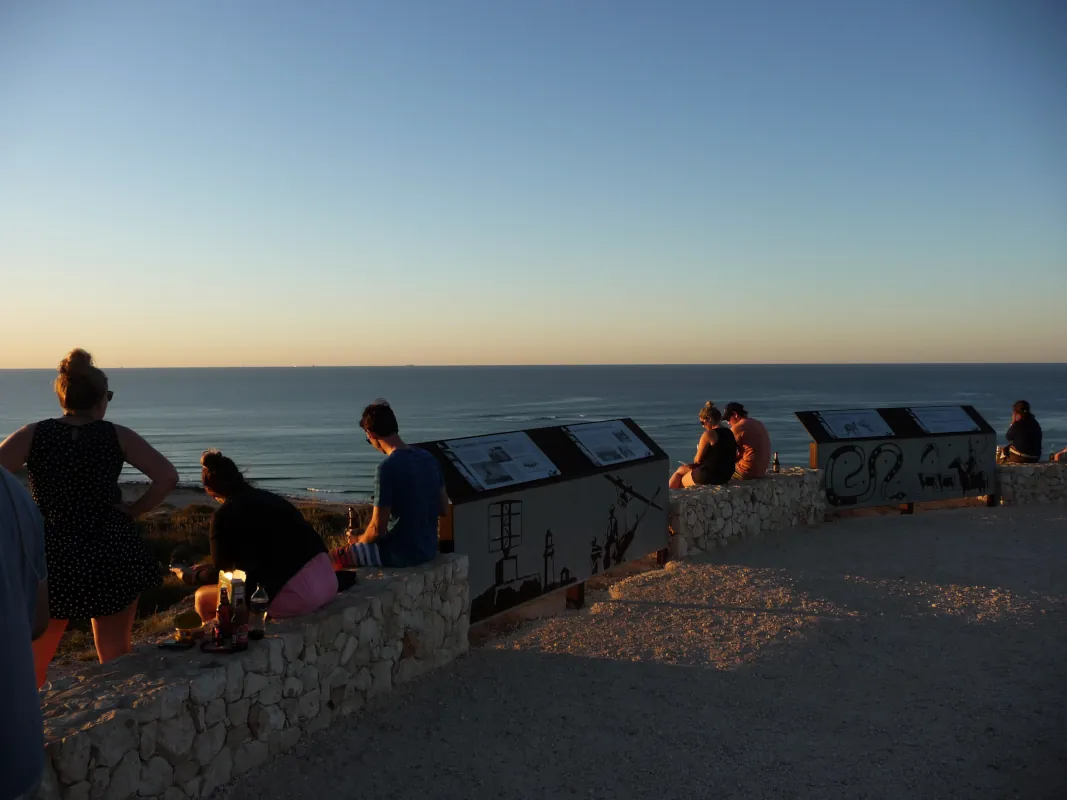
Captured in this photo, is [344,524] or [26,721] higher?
[26,721]

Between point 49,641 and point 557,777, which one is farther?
point 557,777

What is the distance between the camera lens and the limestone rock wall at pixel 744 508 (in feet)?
29.8

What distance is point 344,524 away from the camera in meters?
17.4

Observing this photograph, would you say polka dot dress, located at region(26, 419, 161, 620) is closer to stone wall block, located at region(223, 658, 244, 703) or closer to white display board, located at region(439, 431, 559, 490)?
stone wall block, located at region(223, 658, 244, 703)

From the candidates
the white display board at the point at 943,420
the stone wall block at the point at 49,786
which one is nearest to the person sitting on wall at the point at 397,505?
the stone wall block at the point at 49,786

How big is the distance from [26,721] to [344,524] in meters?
15.4

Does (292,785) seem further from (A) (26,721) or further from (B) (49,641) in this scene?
(A) (26,721)

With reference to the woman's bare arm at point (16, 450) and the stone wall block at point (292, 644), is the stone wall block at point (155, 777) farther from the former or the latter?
the woman's bare arm at point (16, 450)

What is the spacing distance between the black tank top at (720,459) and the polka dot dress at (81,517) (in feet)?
23.6

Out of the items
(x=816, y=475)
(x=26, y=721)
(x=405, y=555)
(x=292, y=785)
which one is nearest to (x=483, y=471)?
(x=405, y=555)

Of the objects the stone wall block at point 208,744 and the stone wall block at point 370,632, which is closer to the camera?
the stone wall block at point 208,744

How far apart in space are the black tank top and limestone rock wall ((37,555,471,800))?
5.16m

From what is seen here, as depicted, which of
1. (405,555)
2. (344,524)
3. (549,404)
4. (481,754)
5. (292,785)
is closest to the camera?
(292,785)

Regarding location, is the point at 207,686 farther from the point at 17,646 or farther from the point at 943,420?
the point at 943,420
